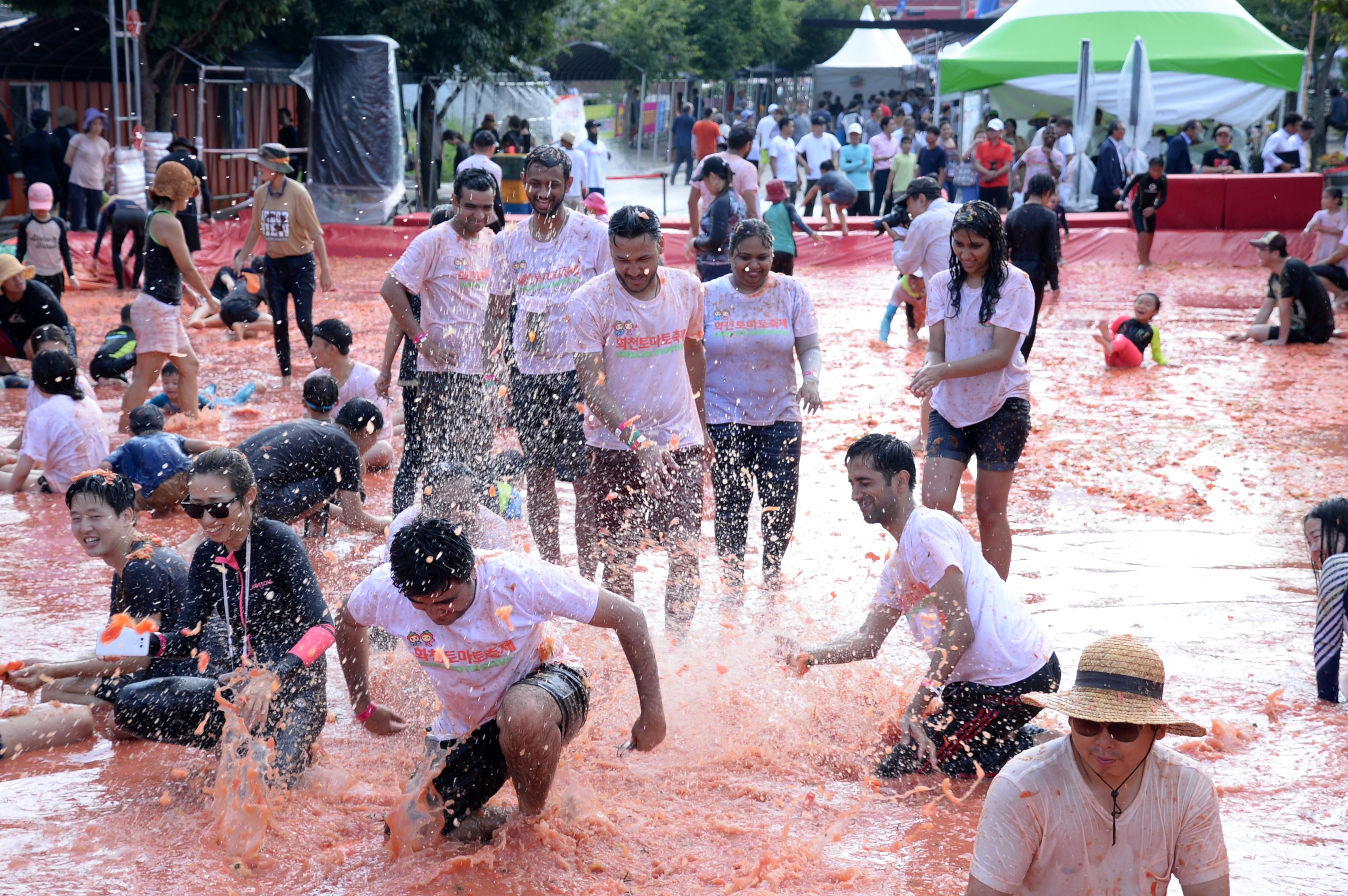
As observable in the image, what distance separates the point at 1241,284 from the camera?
1861 centimetres

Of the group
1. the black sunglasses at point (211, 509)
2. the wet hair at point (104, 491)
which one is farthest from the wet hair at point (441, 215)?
the black sunglasses at point (211, 509)

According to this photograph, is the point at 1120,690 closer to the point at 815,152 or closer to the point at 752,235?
the point at 752,235

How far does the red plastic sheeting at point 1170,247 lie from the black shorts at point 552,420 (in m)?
16.3

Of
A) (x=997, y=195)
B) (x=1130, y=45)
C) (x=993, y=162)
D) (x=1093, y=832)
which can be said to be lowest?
(x=1093, y=832)

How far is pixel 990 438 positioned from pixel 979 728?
1.90 metres

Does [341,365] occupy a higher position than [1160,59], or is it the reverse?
[1160,59]

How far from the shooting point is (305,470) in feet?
21.7

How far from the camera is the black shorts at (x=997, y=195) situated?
2091 cm

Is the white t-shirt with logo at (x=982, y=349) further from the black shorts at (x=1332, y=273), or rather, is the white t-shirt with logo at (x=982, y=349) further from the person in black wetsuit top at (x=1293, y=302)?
the black shorts at (x=1332, y=273)

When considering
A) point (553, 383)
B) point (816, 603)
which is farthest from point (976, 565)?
point (553, 383)

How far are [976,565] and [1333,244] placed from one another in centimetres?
1325

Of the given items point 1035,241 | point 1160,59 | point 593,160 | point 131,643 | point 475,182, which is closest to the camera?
point 131,643

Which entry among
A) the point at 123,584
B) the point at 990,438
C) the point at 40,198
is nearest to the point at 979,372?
the point at 990,438

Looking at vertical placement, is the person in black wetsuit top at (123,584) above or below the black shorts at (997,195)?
below
